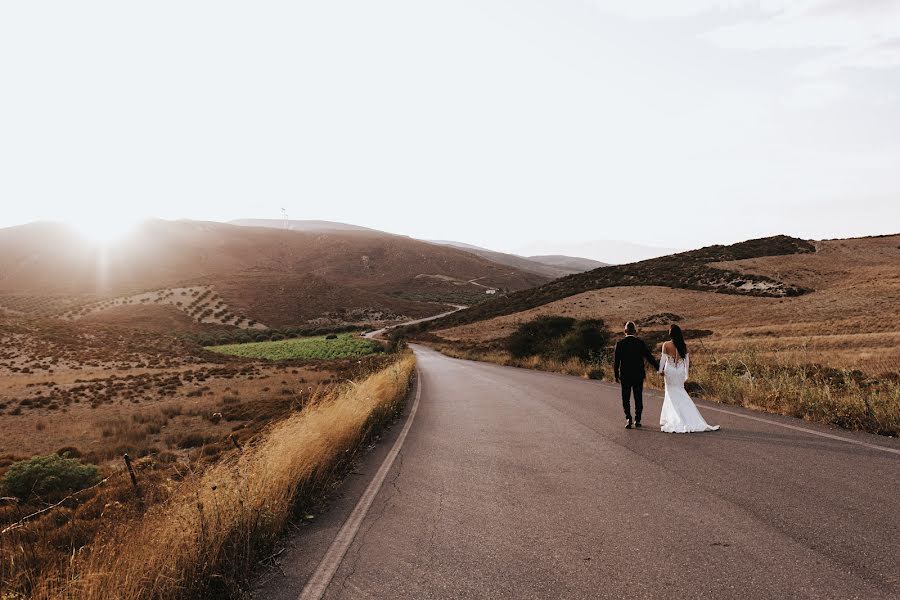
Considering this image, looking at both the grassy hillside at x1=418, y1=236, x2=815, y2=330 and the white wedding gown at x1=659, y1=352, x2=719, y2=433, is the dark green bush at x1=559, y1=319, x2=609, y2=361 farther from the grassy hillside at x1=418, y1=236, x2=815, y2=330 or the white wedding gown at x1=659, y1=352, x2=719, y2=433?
the grassy hillside at x1=418, y1=236, x2=815, y2=330

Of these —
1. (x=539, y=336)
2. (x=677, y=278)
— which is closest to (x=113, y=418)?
(x=539, y=336)

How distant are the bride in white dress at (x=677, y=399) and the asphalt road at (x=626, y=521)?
324 mm

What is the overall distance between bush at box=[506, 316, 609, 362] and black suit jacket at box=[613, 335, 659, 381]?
1535 cm

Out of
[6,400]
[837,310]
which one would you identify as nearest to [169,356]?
[6,400]

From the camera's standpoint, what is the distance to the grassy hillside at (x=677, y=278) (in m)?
69.1

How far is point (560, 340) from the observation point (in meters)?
31.8

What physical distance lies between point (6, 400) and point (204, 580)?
2838cm

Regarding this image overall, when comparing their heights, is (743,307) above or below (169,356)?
above

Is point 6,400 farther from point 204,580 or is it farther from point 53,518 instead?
point 204,580

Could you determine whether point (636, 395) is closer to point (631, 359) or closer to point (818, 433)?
point (631, 359)

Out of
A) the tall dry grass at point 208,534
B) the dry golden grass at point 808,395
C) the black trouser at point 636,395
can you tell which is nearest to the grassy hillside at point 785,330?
the dry golden grass at point 808,395

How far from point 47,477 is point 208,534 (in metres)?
9.84

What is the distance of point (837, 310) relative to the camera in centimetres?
4562

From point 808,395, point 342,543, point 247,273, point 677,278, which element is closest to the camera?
point 342,543
